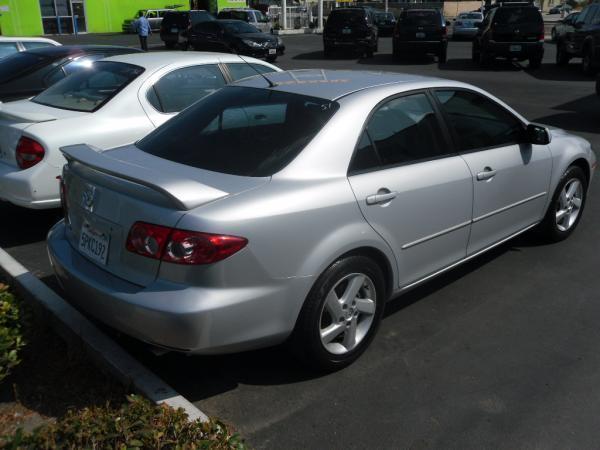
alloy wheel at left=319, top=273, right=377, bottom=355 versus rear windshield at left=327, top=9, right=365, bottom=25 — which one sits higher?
rear windshield at left=327, top=9, right=365, bottom=25

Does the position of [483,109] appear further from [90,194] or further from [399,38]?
[399,38]

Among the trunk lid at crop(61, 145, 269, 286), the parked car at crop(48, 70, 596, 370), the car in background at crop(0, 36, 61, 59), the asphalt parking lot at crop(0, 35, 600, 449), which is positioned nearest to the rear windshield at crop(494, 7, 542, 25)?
the car in background at crop(0, 36, 61, 59)

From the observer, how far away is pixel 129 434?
2365 millimetres

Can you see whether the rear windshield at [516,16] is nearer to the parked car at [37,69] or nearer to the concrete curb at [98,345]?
the parked car at [37,69]

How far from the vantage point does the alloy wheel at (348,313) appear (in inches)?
134


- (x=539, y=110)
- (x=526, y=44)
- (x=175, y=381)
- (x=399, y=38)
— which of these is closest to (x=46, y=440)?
(x=175, y=381)

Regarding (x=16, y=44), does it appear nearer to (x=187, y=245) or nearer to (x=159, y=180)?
(x=159, y=180)

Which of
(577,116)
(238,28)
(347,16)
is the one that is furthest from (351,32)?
(577,116)

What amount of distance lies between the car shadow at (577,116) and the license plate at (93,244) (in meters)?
9.10

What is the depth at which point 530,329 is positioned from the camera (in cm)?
407

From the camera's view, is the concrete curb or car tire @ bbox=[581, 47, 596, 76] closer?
the concrete curb

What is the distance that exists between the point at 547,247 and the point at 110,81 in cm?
424

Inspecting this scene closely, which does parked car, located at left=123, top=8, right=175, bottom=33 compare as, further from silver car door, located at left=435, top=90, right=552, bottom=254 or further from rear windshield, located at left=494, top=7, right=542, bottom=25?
silver car door, located at left=435, top=90, right=552, bottom=254

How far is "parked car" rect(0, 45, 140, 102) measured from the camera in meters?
7.11
